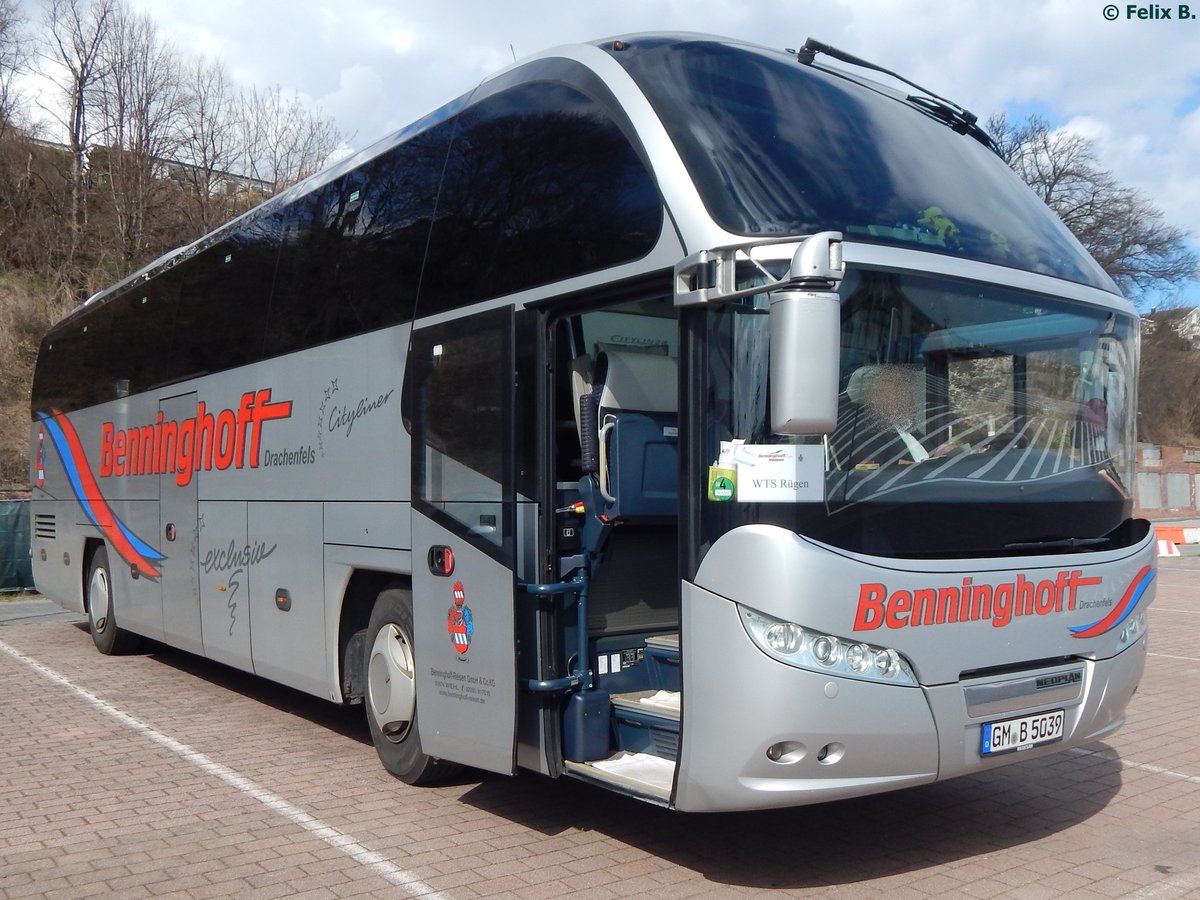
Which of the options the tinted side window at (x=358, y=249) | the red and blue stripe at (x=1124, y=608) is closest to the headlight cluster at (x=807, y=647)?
the red and blue stripe at (x=1124, y=608)

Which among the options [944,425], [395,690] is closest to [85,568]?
[395,690]

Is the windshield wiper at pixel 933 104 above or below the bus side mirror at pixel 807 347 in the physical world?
above

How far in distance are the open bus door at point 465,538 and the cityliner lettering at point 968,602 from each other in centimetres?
181

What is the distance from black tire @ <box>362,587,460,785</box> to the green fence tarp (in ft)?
43.9

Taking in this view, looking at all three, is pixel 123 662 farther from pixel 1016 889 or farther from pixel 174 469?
pixel 1016 889

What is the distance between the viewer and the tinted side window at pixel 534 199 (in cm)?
510

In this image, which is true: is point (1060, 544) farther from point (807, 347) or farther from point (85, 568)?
point (85, 568)

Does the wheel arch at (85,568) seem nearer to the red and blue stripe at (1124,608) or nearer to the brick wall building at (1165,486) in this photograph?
the red and blue stripe at (1124,608)

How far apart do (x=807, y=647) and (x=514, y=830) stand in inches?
89.1

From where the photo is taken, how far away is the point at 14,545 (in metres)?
18.1

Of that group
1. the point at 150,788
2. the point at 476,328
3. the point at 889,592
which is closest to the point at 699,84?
the point at 476,328

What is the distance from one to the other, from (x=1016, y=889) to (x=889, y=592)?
154 centimetres

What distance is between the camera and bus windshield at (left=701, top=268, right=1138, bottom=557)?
4.55 metres

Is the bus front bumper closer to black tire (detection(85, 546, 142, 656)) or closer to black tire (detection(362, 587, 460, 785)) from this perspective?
black tire (detection(362, 587, 460, 785))
